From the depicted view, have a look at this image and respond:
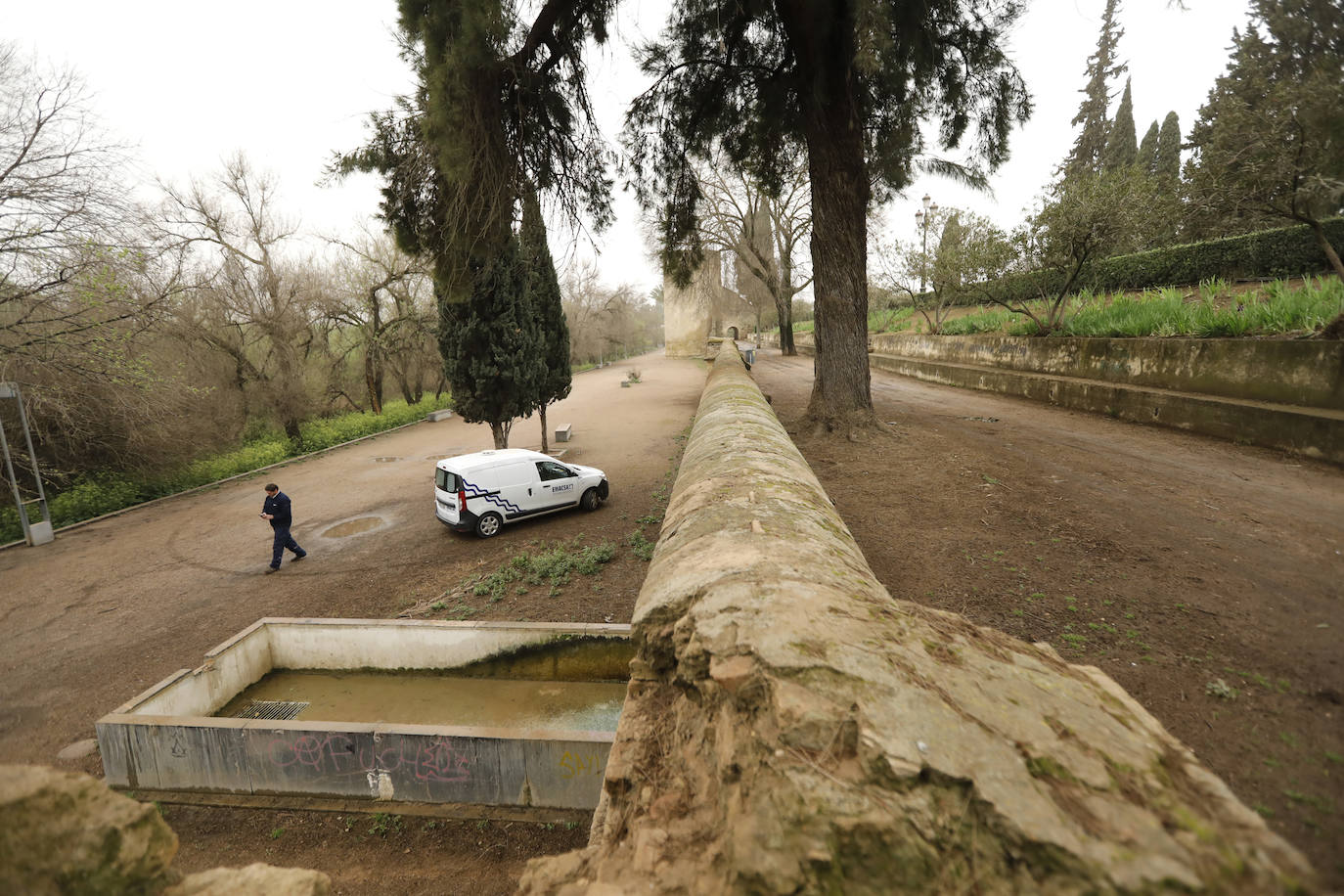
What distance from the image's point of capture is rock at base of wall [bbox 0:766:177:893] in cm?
126

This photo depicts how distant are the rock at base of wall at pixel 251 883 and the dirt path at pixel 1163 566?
8.16 feet

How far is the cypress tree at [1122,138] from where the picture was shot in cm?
3447

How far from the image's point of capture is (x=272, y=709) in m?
5.34

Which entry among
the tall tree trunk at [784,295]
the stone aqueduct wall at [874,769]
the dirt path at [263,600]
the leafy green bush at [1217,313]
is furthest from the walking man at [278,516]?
the tall tree trunk at [784,295]

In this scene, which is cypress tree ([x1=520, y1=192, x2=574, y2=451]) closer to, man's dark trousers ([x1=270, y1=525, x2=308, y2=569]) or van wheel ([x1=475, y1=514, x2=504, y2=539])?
van wheel ([x1=475, y1=514, x2=504, y2=539])

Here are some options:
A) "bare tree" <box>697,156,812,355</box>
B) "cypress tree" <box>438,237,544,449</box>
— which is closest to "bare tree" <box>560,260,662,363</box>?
"bare tree" <box>697,156,812,355</box>

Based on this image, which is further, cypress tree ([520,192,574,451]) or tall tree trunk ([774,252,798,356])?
tall tree trunk ([774,252,798,356])

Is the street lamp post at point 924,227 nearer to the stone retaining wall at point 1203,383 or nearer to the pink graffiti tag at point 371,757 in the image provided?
the stone retaining wall at point 1203,383

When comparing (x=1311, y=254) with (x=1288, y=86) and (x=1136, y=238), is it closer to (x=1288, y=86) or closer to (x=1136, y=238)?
(x=1136, y=238)

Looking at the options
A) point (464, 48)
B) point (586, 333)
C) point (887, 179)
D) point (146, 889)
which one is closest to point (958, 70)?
point (887, 179)

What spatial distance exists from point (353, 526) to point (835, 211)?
34.5 ft

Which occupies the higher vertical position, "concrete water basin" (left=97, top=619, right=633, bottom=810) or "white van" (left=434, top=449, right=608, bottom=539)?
"white van" (left=434, top=449, right=608, bottom=539)

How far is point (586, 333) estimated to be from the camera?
50438mm

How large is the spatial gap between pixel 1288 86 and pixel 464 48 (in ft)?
33.9
